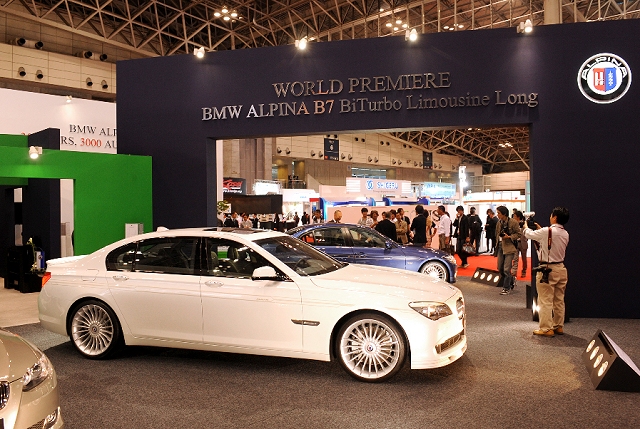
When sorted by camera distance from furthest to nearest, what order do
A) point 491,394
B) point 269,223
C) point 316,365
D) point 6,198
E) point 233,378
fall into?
point 269,223 < point 6,198 < point 316,365 < point 233,378 < point 491,394

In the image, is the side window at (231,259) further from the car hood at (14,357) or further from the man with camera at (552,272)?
the man with camera at (552,272)

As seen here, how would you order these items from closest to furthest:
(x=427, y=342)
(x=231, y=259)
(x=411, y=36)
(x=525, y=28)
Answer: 1. (x=427, y=342)
2. (x=231, y=259)
3. (x=525, y=28)
4. (x=411, y=36)

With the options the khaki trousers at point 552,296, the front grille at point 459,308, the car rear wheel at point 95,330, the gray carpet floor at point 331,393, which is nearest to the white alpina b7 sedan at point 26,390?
the gray carpet floor at point 331,393

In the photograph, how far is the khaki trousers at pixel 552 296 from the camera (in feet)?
22.8

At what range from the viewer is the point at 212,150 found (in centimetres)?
1043

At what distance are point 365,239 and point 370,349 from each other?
5929mm

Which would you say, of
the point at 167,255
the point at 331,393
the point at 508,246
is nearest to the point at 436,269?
the point at 508,246

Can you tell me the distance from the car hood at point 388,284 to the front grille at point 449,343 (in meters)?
0.36

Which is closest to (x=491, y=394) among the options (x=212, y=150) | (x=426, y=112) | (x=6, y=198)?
(x=426, y=112)

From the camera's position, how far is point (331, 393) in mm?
4887

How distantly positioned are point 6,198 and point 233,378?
34.9 ft

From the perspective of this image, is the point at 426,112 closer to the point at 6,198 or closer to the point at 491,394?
the point at 491,394

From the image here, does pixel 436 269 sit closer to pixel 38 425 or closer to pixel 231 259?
pixel 231 259

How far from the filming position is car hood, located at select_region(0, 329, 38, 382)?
3182 millimetres
